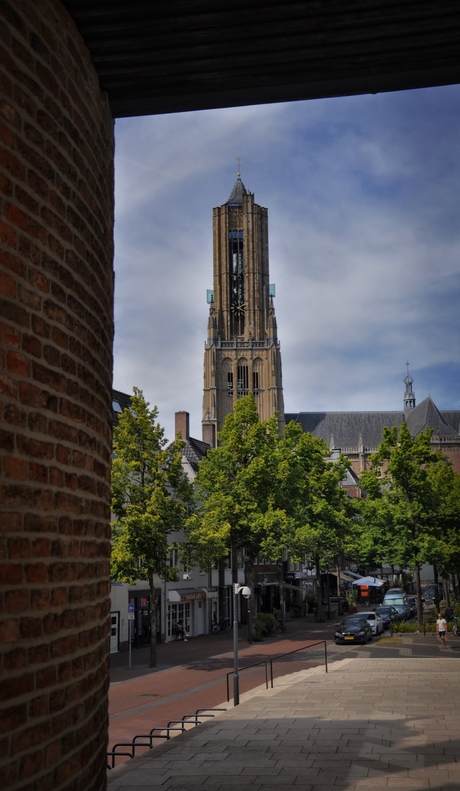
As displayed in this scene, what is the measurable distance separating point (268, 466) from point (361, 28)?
38.1 m

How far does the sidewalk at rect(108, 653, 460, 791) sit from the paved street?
65 mm

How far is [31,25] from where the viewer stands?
3.55 metres

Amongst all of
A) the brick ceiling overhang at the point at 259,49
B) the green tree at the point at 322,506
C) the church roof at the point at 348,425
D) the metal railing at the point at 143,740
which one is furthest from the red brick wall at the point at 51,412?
the church roof at the point at 348,425

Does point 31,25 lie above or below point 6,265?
above

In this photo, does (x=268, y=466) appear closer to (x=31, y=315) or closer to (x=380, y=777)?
(x=380, y=777)

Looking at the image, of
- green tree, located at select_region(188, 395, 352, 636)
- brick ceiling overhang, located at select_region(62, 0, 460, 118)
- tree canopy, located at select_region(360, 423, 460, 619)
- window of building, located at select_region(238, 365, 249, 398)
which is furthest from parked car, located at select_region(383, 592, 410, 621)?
window of building, located at select_region(238, 365, 249, 398)

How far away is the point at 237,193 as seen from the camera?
122 metres

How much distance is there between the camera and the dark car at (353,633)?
37.0 meters

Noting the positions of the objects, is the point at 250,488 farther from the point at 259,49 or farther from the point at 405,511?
the point at 259,49

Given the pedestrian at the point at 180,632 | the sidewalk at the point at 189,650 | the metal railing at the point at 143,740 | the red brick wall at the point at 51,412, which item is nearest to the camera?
the red brick wall at the point at 51,412

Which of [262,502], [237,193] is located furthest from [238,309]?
[262,502]

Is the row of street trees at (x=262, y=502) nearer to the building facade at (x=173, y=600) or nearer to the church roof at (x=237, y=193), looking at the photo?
the building facade at (x=173, y=600)

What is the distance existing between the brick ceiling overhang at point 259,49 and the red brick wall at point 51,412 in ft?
0.96

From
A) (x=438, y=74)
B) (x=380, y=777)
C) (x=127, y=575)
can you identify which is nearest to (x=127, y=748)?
(x=380, y=777)
